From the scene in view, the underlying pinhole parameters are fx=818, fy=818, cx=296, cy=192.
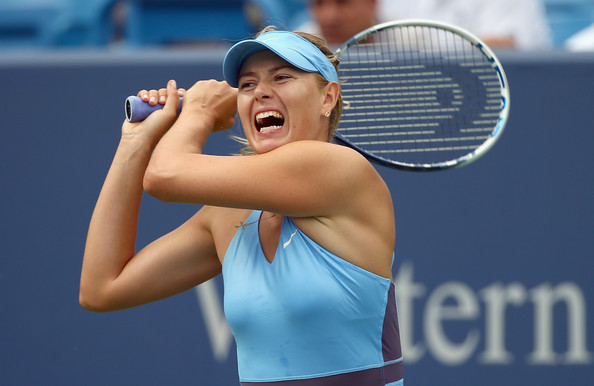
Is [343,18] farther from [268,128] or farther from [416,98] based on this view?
[268,128]

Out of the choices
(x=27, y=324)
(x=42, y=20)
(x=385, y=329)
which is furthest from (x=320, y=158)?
(x=42, y=20)

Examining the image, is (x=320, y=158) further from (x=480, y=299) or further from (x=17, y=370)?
(x=17, y=370)

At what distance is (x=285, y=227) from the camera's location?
1.87 m

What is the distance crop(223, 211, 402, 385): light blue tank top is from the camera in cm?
175

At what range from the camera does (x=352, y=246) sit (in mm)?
1828

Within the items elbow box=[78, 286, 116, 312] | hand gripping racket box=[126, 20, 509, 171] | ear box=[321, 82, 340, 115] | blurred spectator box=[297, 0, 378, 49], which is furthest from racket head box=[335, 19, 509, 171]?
elbow box=[78, 286, 116, 312]

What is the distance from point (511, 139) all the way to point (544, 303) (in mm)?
745

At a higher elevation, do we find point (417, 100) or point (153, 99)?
point (417, 100)

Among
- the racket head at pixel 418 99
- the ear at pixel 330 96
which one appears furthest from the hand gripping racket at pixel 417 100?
the ear at pixel 330 96

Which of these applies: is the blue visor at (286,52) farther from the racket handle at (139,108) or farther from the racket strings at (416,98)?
the racket strings at (416,98)

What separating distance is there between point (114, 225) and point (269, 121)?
479mm

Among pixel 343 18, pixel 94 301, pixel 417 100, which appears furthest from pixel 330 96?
pixel 343 18

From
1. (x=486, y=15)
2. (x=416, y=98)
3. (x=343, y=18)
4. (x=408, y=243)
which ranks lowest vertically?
(x=408, y=243)

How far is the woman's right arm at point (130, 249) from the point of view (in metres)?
2.06
